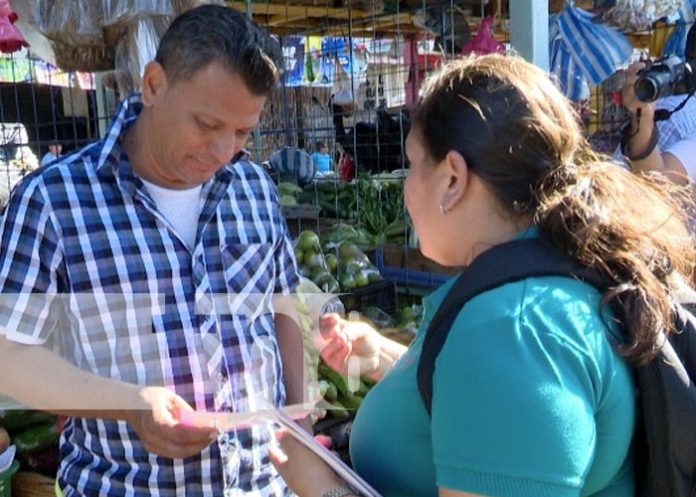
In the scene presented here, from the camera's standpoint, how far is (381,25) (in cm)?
647

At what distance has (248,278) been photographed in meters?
1.74

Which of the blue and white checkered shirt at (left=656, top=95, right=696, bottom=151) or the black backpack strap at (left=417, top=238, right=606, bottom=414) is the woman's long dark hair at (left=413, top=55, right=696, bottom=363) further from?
the blue and white checkered shirt at (left=656, top=95, right=696, bottom=151)

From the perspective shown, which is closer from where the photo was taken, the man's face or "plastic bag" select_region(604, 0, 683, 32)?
the man's face

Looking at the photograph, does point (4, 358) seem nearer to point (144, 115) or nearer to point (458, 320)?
point (144, 115)

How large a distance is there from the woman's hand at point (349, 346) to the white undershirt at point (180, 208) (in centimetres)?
36

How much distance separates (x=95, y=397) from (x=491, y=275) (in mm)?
780

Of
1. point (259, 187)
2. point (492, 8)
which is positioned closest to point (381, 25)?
point (492, 8)

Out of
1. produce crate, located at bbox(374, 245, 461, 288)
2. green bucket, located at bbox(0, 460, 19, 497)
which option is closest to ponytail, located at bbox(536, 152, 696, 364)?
green bucket, located at bbox(0, 460, 19, 497)

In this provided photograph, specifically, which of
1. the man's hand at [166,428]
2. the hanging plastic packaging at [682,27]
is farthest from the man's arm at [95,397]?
the hanging plastic packaging at [682,27]

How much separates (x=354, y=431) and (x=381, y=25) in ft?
18.4

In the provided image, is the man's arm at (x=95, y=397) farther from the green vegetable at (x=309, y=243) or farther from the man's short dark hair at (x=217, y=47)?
the green vegetable at (x=309, y=243)

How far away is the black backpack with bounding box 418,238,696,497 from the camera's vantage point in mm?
1020

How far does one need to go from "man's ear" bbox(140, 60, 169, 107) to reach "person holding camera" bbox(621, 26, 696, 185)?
2.04 m

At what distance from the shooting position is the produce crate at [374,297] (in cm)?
372
